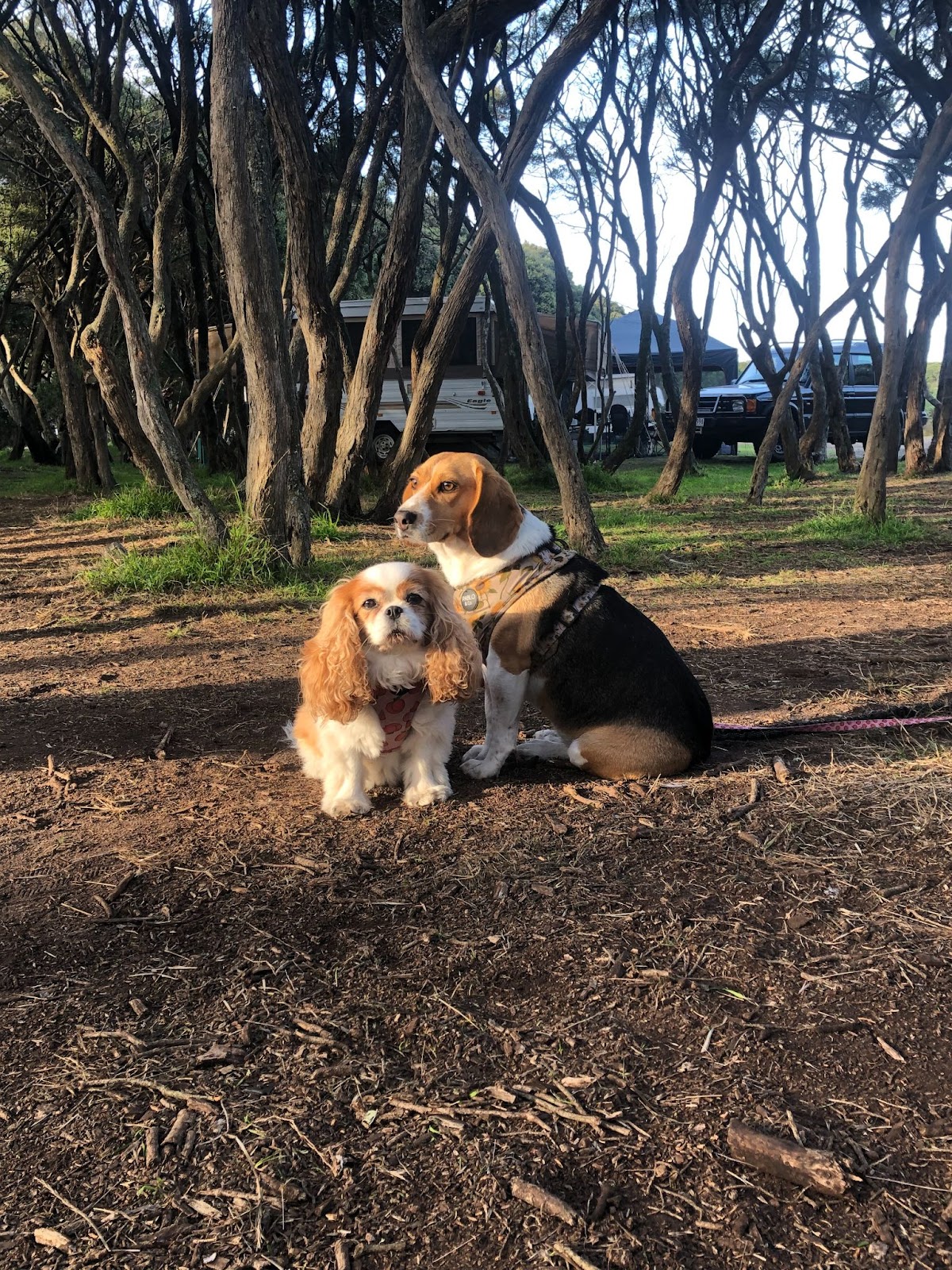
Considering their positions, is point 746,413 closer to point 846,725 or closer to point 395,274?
point 395,274

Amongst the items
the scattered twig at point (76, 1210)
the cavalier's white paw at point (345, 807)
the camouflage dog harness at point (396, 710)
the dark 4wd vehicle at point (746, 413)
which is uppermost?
the dark 4wd vehicle at point (746, 413)

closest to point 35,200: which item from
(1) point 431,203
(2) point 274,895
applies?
(1) point 431,203

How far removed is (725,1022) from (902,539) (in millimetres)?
8323

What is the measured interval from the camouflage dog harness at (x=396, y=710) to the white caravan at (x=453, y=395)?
15901 mm

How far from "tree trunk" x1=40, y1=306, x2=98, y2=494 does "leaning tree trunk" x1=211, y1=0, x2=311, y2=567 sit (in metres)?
9.09

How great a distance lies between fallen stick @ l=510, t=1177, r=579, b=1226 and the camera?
1.75 m

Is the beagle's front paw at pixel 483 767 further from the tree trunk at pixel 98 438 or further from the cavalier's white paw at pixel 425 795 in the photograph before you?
the tree trunk at pixel 98 438

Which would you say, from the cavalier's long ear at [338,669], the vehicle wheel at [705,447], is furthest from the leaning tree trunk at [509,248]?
the vehicle wheel at [705,447]

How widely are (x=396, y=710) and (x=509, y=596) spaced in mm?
717

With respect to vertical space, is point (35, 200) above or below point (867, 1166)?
above

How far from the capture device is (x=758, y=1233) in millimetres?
1712

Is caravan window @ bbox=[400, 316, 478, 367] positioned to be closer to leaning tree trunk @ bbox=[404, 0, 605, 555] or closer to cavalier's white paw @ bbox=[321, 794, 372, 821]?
leaning tree trunk @ bbox=[404, 0, 605, 555]

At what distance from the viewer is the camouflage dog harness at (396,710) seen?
3.61 m

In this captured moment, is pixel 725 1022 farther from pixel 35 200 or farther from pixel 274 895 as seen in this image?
pixel 35 200
